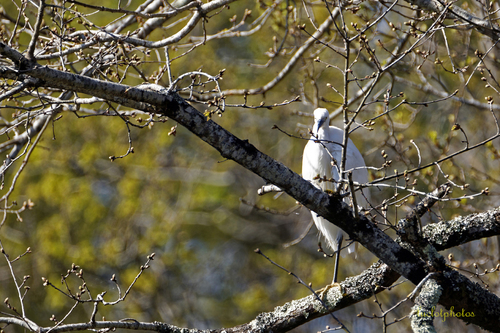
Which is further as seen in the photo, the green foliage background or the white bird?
the green foliage background

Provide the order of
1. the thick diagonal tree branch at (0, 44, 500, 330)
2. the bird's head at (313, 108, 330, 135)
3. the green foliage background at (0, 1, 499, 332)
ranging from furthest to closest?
1. the green foliage background at (0, 1, 499, 332)
2. the bird's head at (313, 108, 330, 135)
3. the thick diagonal tree branch at (0, 44, 500, 330)

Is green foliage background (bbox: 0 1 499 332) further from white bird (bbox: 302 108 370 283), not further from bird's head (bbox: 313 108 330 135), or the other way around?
bird's head (bbox: 313 108 330 135)

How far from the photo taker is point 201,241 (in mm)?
10133

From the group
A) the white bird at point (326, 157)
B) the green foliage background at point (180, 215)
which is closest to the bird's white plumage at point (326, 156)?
the white bird at point (326, 157)

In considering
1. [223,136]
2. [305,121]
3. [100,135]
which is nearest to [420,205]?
[223,136]

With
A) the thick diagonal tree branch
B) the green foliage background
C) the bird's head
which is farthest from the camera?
the green foliage background

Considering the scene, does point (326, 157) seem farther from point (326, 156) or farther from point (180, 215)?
point (180, 215)

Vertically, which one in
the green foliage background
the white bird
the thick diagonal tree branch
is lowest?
the thick diagonal tree branch

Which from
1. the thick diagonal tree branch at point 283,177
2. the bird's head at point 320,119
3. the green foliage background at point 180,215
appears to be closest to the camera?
the thick diagonal tree branch at point 283,177

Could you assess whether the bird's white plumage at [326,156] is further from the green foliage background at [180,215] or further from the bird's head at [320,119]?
the green foliage background at [180,215]

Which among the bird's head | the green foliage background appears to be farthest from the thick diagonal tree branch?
the green foliage background

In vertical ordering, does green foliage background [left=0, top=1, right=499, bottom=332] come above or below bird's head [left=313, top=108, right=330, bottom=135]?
above

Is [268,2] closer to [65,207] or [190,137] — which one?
[190,137]

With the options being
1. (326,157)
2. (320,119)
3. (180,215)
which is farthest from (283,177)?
(180,215)
